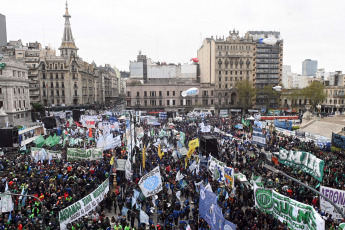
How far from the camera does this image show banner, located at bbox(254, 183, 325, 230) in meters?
9.15

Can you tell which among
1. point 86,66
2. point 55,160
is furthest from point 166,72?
point 55,160

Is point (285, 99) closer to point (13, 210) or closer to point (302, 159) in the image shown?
point (302, 159)

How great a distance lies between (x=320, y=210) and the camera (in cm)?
1284

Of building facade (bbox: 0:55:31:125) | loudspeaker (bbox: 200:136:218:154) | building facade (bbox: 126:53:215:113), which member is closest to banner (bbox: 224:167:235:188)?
loudspeaker (bbox: 200:136:218:154)

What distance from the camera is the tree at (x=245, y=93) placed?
223ft

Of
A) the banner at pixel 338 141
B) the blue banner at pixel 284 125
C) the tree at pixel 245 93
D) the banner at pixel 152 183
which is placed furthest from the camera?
the tree at pixel 245 93

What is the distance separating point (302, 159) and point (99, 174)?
45.8 ft

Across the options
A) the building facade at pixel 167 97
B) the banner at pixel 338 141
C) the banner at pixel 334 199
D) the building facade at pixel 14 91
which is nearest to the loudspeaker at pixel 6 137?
the building facade at pixel 14 91

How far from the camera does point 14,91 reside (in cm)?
4647

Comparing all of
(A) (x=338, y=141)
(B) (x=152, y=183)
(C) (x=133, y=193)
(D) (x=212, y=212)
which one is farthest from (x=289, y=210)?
(A) (x=338, y=141)

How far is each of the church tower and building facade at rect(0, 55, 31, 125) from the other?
1013 inches

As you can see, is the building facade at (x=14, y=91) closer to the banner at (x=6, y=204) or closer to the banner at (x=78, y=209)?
the banner at (x=6, y=204)

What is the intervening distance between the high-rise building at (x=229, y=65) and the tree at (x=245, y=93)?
7.63ft

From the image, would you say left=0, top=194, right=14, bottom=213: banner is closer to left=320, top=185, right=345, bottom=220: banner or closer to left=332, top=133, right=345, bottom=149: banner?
left=320, top=185, right=345, bottom=220: banner
